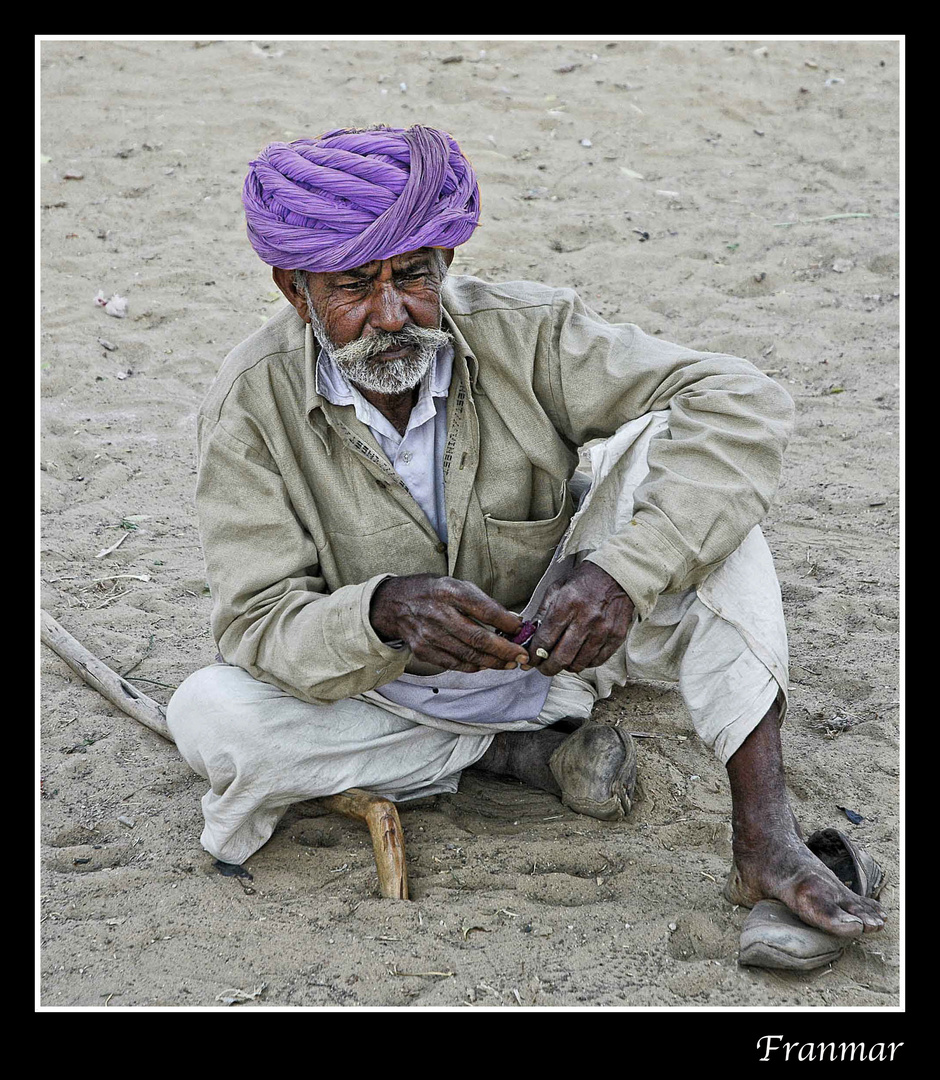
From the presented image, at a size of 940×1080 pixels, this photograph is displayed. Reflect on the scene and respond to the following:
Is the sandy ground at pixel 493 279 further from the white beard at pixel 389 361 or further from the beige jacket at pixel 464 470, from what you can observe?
the white beard at pixel 389 361

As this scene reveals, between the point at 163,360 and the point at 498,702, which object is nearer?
the point at 498,702

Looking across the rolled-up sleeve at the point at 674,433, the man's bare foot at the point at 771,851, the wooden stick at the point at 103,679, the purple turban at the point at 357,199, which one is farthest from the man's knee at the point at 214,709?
the man's bare foot at the point at 771,851

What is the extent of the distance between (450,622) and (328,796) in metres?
0.69

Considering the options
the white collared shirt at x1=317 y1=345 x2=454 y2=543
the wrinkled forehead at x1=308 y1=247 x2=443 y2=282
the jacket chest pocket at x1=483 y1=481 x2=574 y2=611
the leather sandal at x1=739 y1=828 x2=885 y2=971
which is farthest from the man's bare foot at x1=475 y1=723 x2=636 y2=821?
the wrinkled forehead at x1=308 y1=247 x2=443 y2=282

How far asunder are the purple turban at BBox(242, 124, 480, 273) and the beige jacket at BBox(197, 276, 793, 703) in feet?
0.64

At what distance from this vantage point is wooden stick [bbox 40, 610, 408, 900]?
2512 millimetres

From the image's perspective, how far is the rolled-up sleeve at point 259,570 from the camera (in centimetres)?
242

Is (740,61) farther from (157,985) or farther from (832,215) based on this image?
(157,985)

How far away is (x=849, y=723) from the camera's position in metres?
3.03

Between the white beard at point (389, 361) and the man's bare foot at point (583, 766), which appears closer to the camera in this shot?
the white beard at point (389, 361)

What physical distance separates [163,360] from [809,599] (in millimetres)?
3113

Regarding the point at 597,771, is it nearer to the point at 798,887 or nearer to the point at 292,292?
the point at 798,887

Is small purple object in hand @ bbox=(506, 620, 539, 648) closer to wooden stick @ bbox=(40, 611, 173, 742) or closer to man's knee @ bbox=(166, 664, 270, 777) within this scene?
man's knee @ bbox=(166, 664, 270, 777)

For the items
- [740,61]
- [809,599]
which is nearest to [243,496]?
[809,599]
